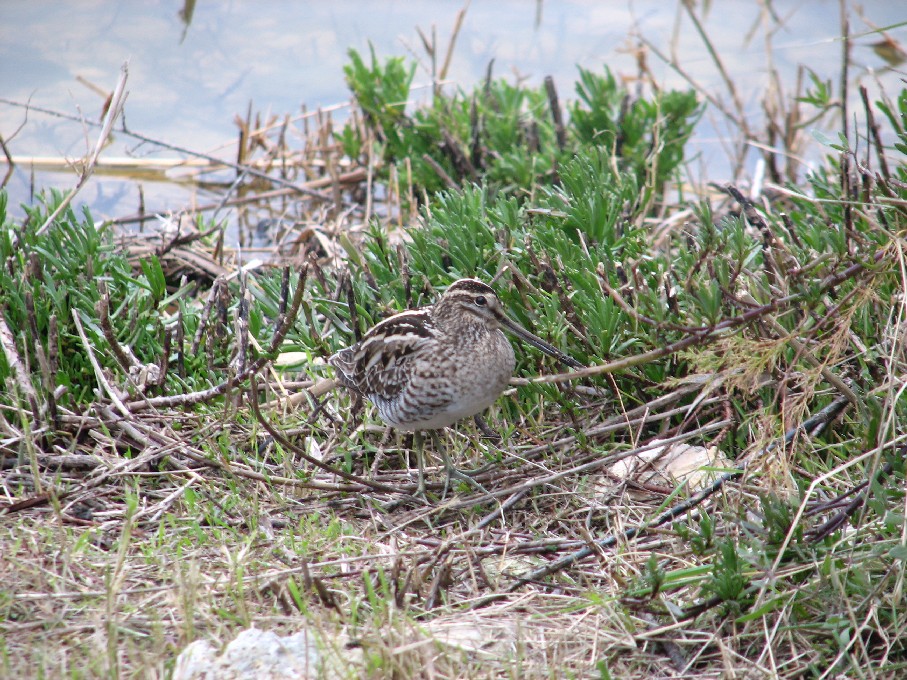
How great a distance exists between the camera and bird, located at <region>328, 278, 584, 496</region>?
162 inches

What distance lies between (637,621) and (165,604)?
1.60 meters

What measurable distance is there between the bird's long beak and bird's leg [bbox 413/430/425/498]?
67 centimetres

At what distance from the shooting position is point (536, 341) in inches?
169

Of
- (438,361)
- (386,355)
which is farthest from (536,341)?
(386,355)

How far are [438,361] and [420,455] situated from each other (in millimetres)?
459

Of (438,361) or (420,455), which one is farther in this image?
(420,455)

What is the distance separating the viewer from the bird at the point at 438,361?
13.5 feet

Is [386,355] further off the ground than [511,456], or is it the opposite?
[386,355]

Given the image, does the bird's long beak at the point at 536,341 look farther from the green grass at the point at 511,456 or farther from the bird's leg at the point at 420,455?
the bird's leg at the point at 420,455

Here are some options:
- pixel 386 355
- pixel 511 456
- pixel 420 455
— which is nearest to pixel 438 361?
pixel 386 355

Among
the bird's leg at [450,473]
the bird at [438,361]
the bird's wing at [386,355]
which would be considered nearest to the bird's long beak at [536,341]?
the bird at [438,361]

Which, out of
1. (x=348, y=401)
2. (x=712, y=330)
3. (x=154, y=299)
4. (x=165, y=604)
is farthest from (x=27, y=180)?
(x=712, y=330)

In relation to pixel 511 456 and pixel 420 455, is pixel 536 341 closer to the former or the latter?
pixel 511 456

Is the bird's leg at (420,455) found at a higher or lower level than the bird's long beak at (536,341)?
lower
